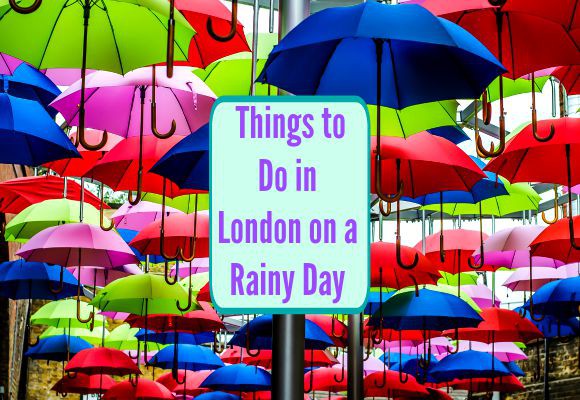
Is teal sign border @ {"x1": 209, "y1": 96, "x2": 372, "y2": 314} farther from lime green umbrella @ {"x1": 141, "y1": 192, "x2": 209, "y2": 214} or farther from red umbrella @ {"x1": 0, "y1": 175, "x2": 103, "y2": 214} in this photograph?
red umbrella @ {"x1": 0, "y1": 175, "x2": 103, "y2": 214}

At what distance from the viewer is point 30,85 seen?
5.28 meters

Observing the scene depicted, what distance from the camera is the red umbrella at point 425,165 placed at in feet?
15.3

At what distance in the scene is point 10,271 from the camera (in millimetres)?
7738

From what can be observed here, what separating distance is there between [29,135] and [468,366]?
6099mm

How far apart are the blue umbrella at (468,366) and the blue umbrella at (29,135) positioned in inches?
227

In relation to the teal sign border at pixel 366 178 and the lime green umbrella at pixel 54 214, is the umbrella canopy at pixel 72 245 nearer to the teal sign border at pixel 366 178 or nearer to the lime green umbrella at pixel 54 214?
the lime green umbrella at pixel 54 214

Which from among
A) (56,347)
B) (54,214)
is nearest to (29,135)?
(54,214)

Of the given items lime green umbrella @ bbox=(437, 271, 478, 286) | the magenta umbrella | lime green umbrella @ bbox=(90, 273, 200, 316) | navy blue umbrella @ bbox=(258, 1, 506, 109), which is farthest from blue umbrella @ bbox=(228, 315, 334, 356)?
navy blue umbrella @ bbox=(258, 1, 506, 109)

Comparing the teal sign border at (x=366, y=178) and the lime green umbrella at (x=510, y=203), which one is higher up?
the lime green umbrella at (x=510, y=203)

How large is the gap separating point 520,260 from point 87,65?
222 inches

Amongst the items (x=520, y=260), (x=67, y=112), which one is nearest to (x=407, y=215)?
(x=520, y=260)

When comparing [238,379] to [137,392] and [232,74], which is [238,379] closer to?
[137,392]

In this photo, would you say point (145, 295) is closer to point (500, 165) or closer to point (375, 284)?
point (375, 284)

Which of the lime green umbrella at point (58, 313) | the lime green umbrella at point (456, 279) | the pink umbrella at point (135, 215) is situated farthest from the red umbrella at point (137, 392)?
the lime green umbrella at point (456, 279)
